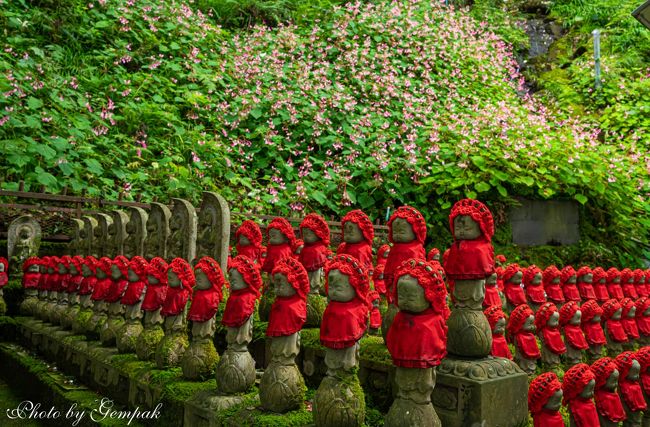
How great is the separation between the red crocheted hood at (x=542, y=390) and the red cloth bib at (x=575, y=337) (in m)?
1.12

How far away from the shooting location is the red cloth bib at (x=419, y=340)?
2.18 meters

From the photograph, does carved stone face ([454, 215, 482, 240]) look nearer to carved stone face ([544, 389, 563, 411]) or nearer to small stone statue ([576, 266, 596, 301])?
carved stone face ([544, 389, 563, 411])

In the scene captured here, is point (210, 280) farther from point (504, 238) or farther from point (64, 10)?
point (64, 10)

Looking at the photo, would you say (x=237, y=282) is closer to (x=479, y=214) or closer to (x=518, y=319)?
(x=479, y=214)

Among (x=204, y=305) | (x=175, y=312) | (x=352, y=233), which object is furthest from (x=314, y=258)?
(x=175, y=312)

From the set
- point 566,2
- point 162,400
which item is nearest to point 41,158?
point 162,400

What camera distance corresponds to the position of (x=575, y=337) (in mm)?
3562

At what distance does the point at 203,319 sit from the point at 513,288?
A: 2.73 metres

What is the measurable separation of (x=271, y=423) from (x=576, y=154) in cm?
905

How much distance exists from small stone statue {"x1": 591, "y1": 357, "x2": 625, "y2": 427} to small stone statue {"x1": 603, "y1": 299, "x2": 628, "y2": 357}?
1.62m

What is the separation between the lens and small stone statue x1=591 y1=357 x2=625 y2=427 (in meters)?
2.68

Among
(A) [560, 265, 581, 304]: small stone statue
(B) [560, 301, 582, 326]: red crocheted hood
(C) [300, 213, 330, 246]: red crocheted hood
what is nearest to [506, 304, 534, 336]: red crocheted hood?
(B) [560, 301, 582, 326]: red crocheted hood

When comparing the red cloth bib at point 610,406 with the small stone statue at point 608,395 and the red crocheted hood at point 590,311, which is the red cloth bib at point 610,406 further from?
the red crocheted hood at point 590,311

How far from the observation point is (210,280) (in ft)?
10.4
